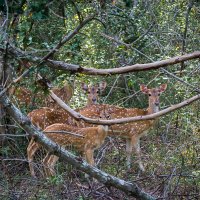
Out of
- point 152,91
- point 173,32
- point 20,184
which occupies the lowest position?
point 20,184

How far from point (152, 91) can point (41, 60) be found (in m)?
6.03

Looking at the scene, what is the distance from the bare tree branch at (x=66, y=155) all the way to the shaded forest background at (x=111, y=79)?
259 mm

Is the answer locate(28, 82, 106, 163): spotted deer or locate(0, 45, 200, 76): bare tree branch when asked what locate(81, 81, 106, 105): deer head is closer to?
locate(28, 82, 106, 163): spotted deer

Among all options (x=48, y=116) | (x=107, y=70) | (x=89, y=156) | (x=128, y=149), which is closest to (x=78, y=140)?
(x=89, y=156)

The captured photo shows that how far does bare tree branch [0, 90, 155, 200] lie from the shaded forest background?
259mm

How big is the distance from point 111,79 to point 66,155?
581 cm

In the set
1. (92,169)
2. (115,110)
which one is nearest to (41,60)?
(92,169)

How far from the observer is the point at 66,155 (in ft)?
19.2

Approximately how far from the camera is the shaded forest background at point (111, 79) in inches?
198

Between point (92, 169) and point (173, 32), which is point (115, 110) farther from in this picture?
point (92, 169)

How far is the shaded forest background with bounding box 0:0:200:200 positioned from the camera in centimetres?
503

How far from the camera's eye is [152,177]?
7.68 metres

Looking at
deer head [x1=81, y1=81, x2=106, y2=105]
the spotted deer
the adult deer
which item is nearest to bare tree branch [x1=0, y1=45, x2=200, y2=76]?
the spotted deer

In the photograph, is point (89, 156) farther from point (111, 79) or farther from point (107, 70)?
point (107, 70)
